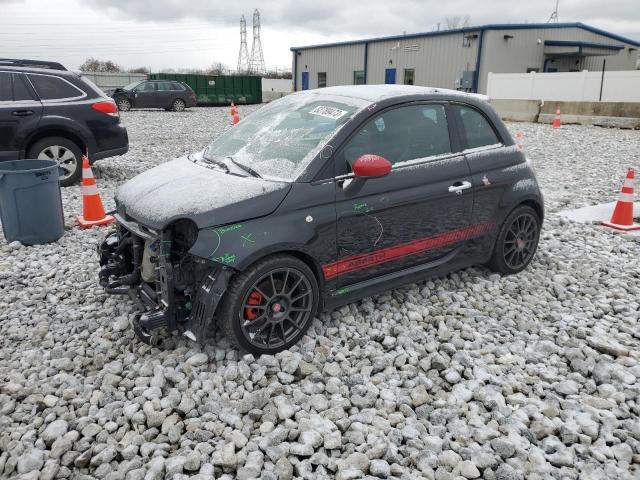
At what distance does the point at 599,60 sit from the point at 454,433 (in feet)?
125

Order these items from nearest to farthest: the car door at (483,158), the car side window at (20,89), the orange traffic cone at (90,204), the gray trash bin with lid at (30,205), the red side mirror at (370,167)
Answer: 1. the red side mirror at (370,167)
2. the car door at (483,158)
3. the gray trash bin with lid at (30,205)
4. the orange traffic cone at (90,204)
5. the car side window at (20,89)

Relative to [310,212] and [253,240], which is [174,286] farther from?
[310,212]

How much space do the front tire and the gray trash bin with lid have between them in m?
4.59

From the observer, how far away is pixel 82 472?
8.51 feet

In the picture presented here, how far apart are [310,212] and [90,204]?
3.93 meters

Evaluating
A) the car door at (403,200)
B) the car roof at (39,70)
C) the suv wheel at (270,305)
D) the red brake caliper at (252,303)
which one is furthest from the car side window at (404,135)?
the car roof at (39,70)

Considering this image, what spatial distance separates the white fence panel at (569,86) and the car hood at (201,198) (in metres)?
21.8

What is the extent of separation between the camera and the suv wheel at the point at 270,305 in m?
3.33

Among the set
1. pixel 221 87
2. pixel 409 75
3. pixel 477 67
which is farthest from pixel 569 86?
pixel 221 87

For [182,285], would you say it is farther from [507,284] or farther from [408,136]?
[507,284]

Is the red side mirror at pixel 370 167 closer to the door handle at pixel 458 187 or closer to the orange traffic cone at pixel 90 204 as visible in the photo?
the door handle at pixel 458 187

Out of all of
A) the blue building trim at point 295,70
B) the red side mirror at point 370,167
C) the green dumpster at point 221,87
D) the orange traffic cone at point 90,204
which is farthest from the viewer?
the blue building trim at point 295,70

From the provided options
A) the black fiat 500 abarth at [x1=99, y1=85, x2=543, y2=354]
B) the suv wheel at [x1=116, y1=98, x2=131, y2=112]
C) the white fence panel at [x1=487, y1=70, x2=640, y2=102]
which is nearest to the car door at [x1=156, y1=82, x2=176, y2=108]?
the suv wheel at [x1=116, y1=98, x2=131, y2=112]

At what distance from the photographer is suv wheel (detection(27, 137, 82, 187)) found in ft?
25.2
